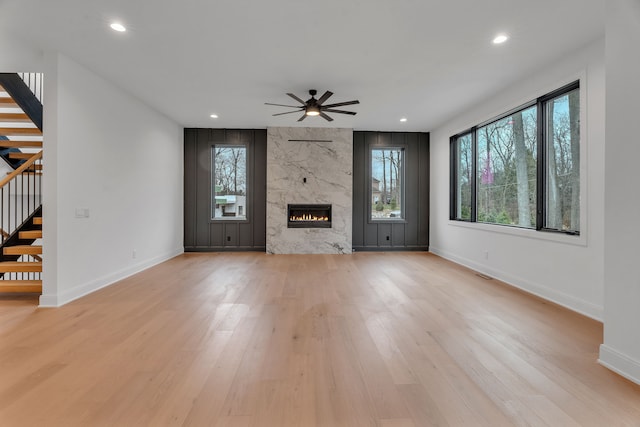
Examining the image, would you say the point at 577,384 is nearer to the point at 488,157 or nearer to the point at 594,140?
the point at 594,140

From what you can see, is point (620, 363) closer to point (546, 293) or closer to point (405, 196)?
point (546, 293)

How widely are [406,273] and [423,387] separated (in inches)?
120

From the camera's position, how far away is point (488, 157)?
15.9 feet

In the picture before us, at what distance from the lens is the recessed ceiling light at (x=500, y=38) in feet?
9.47

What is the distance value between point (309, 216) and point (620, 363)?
5.46 m

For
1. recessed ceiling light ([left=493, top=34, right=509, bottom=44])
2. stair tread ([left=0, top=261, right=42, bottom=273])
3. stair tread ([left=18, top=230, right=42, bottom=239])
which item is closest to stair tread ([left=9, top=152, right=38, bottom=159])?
stair tread ([left=18, top=230, right=42, bottom=239])

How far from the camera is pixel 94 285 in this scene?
146 inches

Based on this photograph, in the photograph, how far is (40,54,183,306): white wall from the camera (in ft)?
10.4

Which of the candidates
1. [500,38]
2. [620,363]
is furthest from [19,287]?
[500,38]

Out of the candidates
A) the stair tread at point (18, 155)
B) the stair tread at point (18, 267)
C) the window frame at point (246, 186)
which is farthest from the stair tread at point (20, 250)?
the window frame at point (246, 186)

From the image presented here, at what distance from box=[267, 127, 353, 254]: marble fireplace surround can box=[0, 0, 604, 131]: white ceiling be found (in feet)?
6.44

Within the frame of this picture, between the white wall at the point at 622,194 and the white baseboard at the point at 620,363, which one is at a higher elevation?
the white wall at the point at 622,194

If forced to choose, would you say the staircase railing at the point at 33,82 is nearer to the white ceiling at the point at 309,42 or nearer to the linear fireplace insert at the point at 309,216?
the white ceiling at the point at 309,42

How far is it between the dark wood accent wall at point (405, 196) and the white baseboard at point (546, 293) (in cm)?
185
